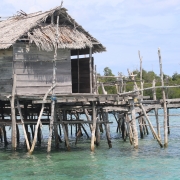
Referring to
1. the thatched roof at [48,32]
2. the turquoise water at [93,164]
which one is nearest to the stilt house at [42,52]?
the thatched roof at [48,32]

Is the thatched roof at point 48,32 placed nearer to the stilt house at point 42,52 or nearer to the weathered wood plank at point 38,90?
the stilt house at point 42,52

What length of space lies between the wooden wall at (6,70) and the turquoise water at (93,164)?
251cm

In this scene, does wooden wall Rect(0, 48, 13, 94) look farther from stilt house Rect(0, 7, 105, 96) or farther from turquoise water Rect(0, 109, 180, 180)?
turquoise water Rect(0, 109, 180, 180)

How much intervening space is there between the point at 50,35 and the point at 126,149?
5.56m

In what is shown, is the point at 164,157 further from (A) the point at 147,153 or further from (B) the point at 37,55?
(B) the point at 37,55

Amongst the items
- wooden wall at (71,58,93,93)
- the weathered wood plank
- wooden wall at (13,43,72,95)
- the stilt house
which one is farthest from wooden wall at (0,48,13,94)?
wooden wall at (71,58,93,93)

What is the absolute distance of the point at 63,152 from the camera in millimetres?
18328

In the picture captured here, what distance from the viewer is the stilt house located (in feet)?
57.8

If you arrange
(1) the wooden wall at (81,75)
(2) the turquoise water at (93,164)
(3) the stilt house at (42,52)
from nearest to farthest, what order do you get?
1. (2) the turquoise water at (93,164)
2. (3) the stilt house at (42,52)
3. (1) the wooden wall at (81,75)

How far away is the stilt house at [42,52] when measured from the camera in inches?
693

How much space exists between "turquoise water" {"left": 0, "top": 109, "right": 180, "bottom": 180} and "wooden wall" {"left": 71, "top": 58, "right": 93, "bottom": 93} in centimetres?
251

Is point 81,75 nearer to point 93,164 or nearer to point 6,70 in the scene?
point 6,70

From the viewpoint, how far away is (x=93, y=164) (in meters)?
15.6

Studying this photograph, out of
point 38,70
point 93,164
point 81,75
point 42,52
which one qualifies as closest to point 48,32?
point 42,52
